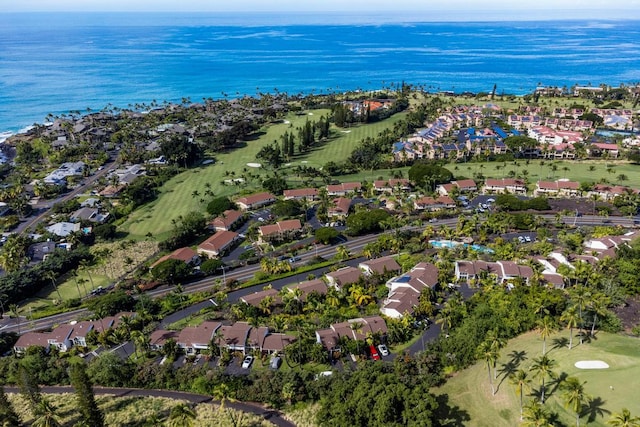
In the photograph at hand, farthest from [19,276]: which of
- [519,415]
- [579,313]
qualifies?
[579,313]

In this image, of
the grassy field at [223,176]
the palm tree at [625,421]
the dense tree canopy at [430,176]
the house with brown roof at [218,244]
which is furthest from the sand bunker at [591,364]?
the grassy field at [223,176]

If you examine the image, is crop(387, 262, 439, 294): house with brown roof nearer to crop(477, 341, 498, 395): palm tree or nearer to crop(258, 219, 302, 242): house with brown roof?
crop(477, 341, 498, 395): palm tree

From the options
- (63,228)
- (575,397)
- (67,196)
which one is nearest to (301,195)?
(63,228)

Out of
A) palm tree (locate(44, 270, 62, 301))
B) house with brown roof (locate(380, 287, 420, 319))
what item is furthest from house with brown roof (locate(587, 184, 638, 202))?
palm tree (locate(44, 270, 62, 301))

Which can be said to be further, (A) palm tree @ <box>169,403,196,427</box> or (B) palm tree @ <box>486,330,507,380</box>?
(B) palm tree @ <box>486,330,507,380</box>

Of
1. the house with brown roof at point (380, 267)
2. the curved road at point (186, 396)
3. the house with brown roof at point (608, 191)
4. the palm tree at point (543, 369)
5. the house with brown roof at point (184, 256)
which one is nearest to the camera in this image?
the palm tree at point (543, 369)

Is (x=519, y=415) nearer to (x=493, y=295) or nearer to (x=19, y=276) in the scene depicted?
(x=493, y=295)

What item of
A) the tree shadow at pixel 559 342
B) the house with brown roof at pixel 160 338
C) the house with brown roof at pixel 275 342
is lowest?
the house with brown roof at pixel 160 338

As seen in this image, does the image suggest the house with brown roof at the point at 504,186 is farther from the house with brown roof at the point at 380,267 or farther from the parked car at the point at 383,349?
the parked car at the point at 383,349
